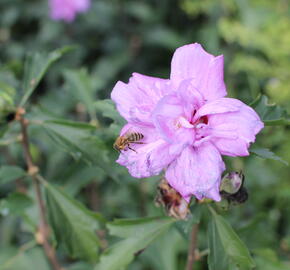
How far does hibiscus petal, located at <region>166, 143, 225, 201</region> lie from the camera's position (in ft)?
3.10

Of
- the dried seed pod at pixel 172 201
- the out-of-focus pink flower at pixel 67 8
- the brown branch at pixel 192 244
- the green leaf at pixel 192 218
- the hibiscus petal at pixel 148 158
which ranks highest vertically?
the out-of-focus pink flower at pixel 67 8

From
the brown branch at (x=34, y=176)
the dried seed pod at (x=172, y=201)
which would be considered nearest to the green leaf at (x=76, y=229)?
the brown branch at (x=34, y=176)

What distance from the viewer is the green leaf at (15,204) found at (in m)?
1.56

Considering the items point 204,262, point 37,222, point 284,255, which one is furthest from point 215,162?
point 204,262

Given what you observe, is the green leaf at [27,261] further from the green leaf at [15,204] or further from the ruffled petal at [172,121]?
the ruffled petal at [172,121]

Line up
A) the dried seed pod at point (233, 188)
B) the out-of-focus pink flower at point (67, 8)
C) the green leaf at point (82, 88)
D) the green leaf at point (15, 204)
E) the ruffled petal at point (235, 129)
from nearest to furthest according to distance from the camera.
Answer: the ruffled petal at point (235, 129) < the dried seed pod at point (233, 188) < the green leaf at point (15, 204) < the green leaf at point (82, 88) < the out-of-focus pink flower at point (67, 8)

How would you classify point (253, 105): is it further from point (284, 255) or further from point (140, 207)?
point (140, 207)

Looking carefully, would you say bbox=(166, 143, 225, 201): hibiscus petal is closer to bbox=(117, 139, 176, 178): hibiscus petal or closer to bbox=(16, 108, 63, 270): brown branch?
bbox=(117, 139, 176, 178): hibiscus petal

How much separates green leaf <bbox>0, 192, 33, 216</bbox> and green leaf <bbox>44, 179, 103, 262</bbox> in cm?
17

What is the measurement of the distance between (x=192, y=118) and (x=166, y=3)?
2487 millimetres

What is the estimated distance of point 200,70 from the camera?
3.30 ft

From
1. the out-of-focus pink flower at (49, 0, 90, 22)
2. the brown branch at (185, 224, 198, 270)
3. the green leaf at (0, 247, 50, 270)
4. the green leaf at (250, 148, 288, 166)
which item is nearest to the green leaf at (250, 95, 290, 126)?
the green leaf at (250, 148, 288, 166)

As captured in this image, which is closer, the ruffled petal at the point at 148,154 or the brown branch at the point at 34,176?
the ruffled petal at the point at 148,154

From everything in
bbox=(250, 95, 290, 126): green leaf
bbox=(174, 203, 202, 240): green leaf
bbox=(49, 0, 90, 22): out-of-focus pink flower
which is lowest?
bbox=(174, 203, 202, 240): green leaf
